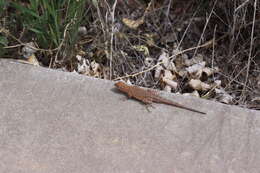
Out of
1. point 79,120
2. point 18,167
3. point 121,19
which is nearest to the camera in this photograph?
point 18,167

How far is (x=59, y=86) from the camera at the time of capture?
8.55 feet

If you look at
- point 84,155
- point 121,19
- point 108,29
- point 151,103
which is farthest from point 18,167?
point 121,19

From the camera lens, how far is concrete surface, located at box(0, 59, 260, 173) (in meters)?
2.16

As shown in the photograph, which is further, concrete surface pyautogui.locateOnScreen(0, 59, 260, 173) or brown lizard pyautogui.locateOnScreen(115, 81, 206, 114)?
brown lizard pyautogui.locateOnScreen(115, 81, 206, 114)

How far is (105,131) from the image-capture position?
7.64 ft

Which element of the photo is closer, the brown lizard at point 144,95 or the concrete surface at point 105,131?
the concrete surface at point 105,131

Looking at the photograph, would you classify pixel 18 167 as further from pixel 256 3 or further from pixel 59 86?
pixel 256 3

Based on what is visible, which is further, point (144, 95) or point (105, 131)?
point (144, 95)

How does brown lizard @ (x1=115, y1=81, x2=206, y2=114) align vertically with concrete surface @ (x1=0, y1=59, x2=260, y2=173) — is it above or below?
above

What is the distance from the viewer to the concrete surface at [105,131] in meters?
2.16

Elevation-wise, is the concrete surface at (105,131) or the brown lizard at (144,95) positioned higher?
the brown lizard at (144,95)

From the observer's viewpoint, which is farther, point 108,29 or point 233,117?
point 108,29

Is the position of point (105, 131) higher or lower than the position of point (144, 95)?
lower

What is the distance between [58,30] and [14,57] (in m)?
0.46
